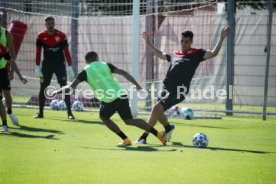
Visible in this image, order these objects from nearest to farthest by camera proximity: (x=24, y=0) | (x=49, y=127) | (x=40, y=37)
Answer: (x=49, y=127) < (x=40, y=37) < (x=24, y=0)

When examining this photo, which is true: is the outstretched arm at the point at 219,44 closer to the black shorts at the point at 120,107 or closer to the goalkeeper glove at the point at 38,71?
the black shorts at the point at 120,107

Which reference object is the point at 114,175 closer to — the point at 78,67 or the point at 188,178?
the point at 188,178

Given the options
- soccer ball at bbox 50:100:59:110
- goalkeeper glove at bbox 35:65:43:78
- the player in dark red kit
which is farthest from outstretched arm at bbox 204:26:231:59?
soccer ball at bbox 50:100:59:110

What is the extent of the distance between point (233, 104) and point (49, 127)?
704 centimetres

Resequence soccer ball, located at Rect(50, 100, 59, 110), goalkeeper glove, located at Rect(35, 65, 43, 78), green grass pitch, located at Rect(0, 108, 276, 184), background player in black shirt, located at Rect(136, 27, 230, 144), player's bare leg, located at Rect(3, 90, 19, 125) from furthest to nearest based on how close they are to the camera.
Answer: soccer ball, located at Rect(50, 100, 59, 110)
goalkeeper glove, located at Rect(35, 65, 43, 78)
player's bare leg, located at Rect(3, 90, 19, 125)
background player in black shirt, located at Rect(136, 27, 230, 144)
green grass pitch, located at Rect(0, 108, 276, 184)

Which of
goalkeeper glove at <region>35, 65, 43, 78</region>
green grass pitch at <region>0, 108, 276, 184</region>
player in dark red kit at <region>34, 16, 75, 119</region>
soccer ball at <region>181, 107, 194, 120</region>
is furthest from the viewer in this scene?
soccer ball at <region>181, 107, 194, 120</region>

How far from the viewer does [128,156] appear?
33.3 ft

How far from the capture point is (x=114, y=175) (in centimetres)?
838

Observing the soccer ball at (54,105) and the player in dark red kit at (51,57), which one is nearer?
the player in dark red kit at (51,57)

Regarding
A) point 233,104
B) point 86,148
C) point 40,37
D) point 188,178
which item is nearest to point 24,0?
point 40,37

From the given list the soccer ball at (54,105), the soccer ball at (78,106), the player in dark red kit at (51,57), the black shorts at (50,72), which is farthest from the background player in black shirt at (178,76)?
the soccer ball at (54,105)

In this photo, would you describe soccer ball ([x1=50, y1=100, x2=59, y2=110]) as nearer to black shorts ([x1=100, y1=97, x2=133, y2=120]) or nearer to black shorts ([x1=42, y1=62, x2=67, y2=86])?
black shorts ([x1=42, y1=62, x2=67, y2=86])

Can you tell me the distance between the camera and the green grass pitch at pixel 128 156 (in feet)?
27.2

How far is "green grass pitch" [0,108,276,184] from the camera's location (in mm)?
8289
